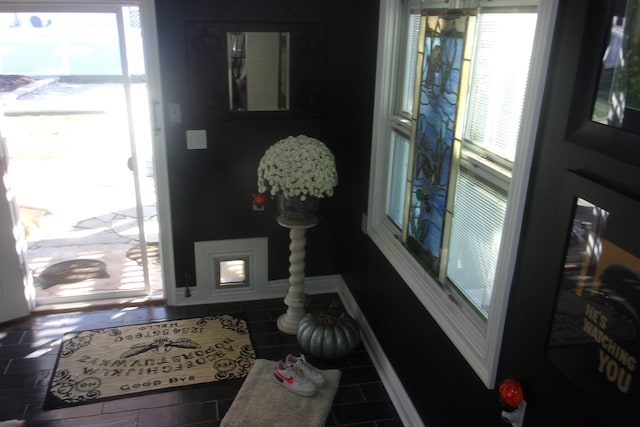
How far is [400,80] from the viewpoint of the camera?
2770 mm

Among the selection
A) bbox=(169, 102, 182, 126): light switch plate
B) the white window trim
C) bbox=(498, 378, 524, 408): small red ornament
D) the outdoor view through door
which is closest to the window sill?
the white window trim

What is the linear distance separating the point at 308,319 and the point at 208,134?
51.8 inches

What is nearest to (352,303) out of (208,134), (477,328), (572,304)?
(208,134)

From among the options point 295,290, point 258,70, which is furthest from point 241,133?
point 295,290

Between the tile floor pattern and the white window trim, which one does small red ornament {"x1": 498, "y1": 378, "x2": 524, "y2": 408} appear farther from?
the tile floor pattern

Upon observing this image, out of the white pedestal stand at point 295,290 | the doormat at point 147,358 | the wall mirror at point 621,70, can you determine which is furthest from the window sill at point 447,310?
the doormat at point 147,358

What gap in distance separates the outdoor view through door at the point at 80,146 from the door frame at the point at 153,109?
1.4 inches

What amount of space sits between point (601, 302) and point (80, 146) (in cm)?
399

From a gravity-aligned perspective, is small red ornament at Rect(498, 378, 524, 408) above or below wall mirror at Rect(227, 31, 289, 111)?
below

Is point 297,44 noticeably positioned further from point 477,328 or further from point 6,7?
point 477,328

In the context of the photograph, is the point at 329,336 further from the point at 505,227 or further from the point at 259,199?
the point at 505,227

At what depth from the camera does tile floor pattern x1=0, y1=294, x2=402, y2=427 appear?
2.69m

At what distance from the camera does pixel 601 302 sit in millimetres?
1252

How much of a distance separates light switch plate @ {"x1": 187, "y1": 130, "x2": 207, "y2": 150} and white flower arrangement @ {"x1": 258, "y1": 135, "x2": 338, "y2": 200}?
533 mm
